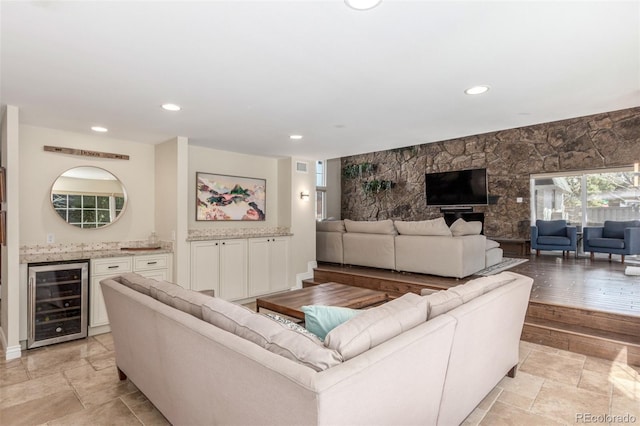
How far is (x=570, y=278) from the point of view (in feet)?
16.2

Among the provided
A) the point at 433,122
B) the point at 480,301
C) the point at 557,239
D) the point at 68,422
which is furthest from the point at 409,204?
the point at 68,422

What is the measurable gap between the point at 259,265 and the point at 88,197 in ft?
8.02

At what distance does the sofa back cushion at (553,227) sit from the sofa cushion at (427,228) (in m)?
3.99

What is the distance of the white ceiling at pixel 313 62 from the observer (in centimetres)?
172

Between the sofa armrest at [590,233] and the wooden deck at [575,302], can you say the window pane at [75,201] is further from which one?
the sofa armrest at [590,233]

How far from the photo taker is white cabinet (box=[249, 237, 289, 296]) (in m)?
5.29

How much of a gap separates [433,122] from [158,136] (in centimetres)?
332

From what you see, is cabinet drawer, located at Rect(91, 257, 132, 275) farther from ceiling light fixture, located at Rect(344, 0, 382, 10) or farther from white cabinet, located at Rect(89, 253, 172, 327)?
ceiling light fixture, located at Rect(344, 0, 382, 10)

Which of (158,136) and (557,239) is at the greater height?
(158,136)

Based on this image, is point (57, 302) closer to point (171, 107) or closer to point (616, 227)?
point (171, 107)

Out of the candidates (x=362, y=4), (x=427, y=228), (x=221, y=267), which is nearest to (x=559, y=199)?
(x=427, y=228)

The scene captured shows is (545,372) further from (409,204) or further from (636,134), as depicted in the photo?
(409,204)

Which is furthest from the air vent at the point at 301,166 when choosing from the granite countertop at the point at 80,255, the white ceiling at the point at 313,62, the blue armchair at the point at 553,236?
the blue armchair at the point at 553,236

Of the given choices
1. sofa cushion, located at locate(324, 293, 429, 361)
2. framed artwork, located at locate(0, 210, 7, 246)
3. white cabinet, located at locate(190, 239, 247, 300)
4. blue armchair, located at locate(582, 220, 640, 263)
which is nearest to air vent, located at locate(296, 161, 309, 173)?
white cabinet, located at locate(190, 239, 247, 300)
